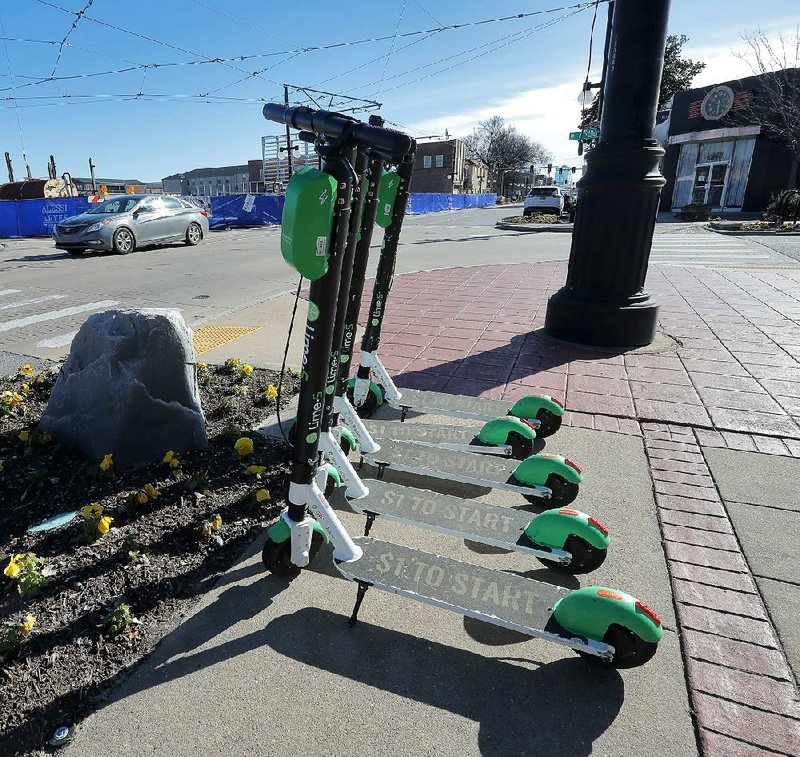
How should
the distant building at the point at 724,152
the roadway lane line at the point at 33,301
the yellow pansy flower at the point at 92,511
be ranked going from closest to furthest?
the yellow pansy flower at the point at 92,511 < the roadway lane line at the point at 33,301 < the distant building at the point at 724,152

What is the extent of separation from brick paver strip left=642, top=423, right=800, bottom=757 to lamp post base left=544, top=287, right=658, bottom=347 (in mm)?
2736

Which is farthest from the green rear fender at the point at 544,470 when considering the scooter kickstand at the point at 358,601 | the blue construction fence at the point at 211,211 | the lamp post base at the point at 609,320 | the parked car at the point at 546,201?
the parked car at the point at 546,201

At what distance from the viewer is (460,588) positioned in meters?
2.13

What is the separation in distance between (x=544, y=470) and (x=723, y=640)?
1047mm

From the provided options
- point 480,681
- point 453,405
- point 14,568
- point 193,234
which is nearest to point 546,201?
point 193,234

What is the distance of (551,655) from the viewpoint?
198 cm

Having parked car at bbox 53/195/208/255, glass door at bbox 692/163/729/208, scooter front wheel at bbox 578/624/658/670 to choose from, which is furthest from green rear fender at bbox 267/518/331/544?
glass door at bbox 692/163/729/208

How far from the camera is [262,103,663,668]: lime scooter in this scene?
6.06 feet

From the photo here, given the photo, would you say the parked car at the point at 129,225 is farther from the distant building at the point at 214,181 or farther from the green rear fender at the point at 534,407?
the distant building at the point at 214,181

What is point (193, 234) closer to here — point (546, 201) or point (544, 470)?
point (544, 470)

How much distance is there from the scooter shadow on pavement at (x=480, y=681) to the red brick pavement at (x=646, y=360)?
238 cm

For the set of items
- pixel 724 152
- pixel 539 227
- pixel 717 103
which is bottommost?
Result: pixel 539 227

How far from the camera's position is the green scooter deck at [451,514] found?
2.43 meters

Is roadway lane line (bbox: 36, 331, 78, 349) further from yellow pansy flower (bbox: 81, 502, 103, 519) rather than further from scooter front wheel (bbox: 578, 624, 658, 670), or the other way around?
scooter front wheel (bbox: 578, 624, 658, 670)
